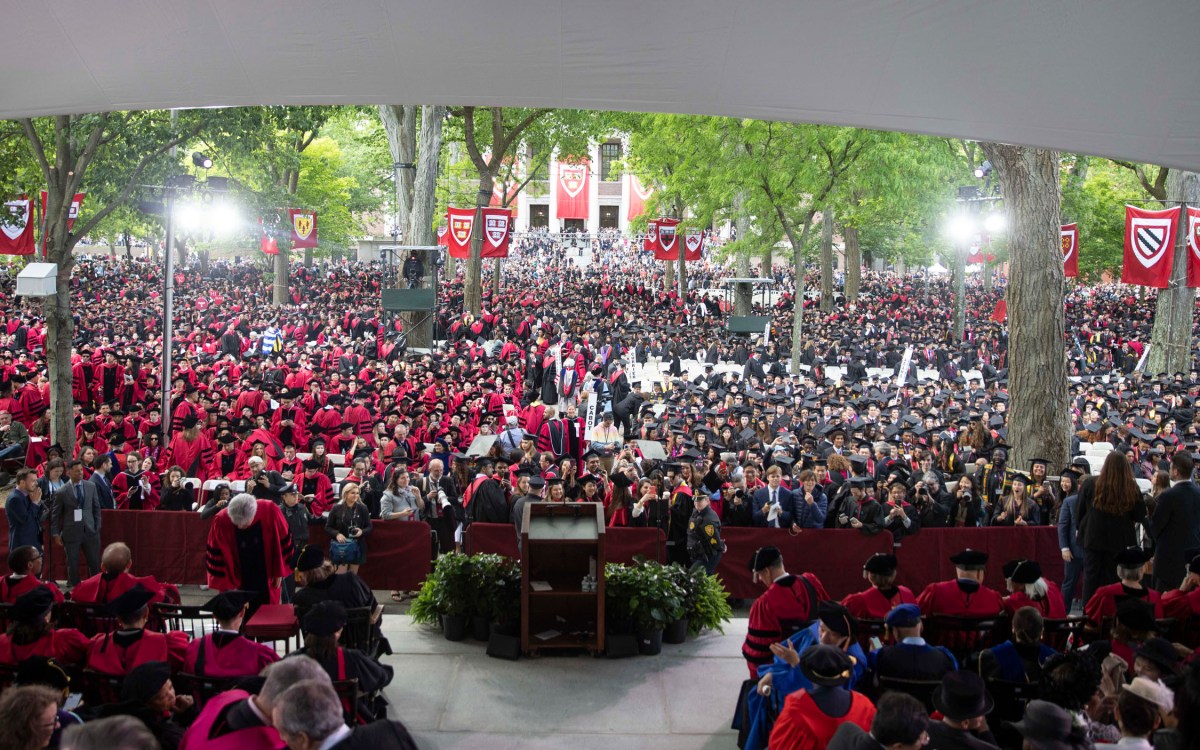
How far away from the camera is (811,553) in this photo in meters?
11.4

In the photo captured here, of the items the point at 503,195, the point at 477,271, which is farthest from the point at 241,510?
the point at 503,195

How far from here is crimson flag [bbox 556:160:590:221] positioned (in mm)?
71688

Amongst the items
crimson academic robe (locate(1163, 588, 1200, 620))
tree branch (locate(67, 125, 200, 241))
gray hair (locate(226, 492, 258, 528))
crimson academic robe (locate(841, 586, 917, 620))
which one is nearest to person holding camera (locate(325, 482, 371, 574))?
gray hair (locate(226, 492, 258, 528))

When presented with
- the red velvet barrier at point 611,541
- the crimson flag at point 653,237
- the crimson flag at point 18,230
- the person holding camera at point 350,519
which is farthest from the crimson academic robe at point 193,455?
the crimson flag at point 653,237

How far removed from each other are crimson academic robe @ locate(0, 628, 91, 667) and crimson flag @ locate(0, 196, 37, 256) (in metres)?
14.9

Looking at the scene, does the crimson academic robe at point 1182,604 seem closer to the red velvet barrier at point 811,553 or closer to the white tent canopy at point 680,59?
the white tent canopy at point 680,59

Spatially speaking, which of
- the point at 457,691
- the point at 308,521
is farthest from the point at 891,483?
the point at 308,521

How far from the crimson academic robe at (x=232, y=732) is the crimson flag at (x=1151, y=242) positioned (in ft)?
73.0

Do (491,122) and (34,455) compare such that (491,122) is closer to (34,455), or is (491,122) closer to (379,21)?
(34,455)

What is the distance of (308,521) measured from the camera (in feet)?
37.4

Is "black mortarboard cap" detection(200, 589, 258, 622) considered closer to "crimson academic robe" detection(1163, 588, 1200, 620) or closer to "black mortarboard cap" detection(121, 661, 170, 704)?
"black mortarboard cap" detection(121, 661, 170, 704)

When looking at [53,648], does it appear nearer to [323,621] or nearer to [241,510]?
[323,621]

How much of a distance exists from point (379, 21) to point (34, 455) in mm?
10594

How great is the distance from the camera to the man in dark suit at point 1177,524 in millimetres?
9117
